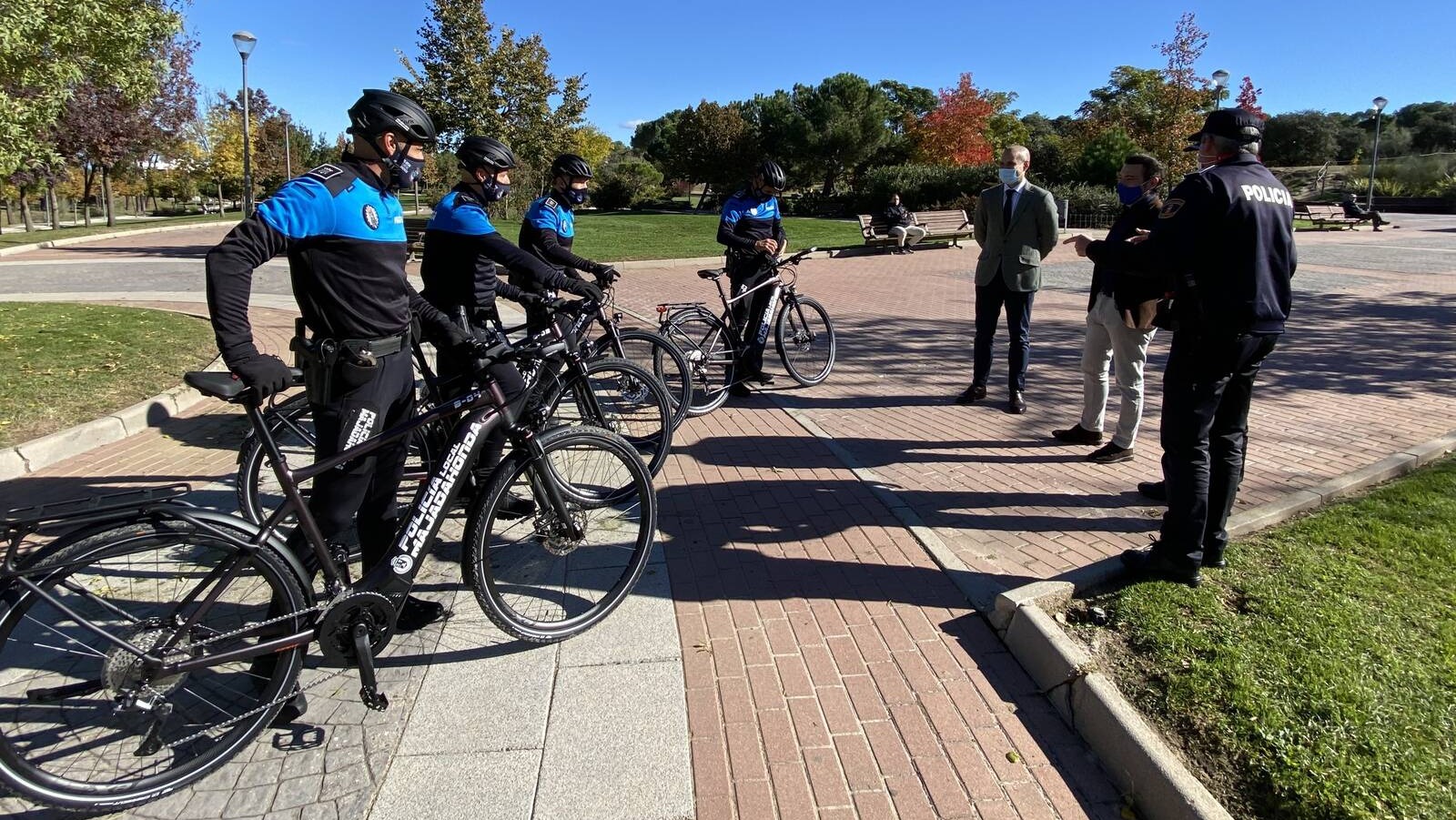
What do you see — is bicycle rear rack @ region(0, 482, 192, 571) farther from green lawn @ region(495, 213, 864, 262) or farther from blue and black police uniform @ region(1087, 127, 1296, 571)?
green lawn @ region(495, 213, 864, 262)

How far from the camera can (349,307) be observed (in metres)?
2.86

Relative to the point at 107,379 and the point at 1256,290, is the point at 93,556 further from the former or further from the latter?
the point at 107,379

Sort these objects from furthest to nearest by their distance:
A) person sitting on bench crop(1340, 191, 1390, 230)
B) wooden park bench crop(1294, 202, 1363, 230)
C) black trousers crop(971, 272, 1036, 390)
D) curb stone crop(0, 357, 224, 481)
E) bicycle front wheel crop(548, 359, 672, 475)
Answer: wooden park bench crop(1294, 202, 1363, 230) → person sitting on bench crop(1340, 191, 1390, 230) → black trousers crop(971, 272, 1036, 390) → curb stone crop(0, 357, 224, 481) → bicycle front wheel crop(548, 359, 672, 475)

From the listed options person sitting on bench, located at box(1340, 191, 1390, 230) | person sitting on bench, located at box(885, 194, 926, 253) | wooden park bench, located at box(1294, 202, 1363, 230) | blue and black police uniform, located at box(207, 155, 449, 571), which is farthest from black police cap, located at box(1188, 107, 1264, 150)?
person sitting on bench, located at box(1340, 191, 1390, 230)

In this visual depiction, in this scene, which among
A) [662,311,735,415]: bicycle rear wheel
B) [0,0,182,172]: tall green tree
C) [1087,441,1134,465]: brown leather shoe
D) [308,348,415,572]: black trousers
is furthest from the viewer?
[0,0,182,172]: tall green tree

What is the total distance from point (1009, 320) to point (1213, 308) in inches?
123

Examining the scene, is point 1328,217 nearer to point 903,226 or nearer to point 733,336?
point 903,226

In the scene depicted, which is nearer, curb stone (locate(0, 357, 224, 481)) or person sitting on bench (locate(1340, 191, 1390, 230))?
curb stone (locate(0, 357, 224, 481))

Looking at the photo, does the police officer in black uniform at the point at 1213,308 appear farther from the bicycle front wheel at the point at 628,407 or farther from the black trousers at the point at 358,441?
the black trousers at the point at 358,441

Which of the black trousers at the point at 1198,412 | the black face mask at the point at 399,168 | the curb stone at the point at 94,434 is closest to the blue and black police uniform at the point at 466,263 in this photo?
the black face mask at the point at 399,168

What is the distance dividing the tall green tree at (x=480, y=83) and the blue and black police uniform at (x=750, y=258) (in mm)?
17226

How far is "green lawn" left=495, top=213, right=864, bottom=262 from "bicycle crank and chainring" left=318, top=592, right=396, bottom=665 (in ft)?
49.4


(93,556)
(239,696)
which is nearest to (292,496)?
(93,556)

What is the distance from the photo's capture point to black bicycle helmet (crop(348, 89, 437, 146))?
2879 millimetres
